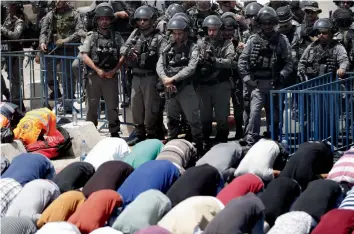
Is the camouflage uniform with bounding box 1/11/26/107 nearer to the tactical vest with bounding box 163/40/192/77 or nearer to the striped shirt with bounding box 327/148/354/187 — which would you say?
the tactical vest with bounding box 163/40/192/77

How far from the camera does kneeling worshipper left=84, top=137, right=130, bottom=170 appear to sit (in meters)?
9.66

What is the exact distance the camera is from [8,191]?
8359 mm

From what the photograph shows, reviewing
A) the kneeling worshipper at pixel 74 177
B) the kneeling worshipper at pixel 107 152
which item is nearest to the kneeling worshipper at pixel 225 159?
the kneeling worshipper at pixel 107 152

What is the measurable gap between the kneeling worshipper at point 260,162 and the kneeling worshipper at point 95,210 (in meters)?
1.65

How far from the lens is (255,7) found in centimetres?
1258

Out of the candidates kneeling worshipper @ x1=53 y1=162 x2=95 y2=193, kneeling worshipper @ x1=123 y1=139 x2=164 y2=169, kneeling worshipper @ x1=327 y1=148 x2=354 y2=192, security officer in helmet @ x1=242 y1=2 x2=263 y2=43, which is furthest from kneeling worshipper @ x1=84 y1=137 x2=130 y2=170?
security officer in helmet @ x1=242 y1=2 x2=263 y2=43

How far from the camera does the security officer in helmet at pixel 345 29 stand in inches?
490

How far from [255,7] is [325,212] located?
18.8 ft

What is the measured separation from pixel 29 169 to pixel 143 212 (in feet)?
6.76

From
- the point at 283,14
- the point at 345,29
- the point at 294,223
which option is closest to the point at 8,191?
the point at 294,223

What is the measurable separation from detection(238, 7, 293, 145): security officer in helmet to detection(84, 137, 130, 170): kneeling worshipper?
6.90ft

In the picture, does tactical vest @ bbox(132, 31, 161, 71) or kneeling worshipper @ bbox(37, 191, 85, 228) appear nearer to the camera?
kneeling worshipper @ bbox(37, 191, 85, 228)

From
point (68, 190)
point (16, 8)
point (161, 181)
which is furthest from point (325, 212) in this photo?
point (16, 8)

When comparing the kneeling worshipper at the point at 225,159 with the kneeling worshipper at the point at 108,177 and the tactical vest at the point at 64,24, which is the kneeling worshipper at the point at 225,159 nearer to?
the kneeling worshipper at the point at 108,177
